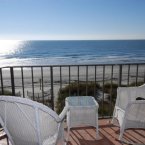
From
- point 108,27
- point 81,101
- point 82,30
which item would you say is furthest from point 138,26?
point 81,101

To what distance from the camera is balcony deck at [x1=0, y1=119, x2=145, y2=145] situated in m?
2.87

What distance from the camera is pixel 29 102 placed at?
180 cm

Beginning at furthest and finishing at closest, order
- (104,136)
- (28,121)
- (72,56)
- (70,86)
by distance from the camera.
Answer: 1. (72,56)
2. (70,86)
3. (104,136)
4. (28,121)

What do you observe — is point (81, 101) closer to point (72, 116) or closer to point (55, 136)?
point (72, 116)

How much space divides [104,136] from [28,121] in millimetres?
1504

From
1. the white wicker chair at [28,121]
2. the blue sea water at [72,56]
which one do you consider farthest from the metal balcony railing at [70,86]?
the blue sea water at [72,56]

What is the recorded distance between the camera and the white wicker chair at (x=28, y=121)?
183 centimetres

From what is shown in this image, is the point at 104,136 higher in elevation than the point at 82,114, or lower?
lower

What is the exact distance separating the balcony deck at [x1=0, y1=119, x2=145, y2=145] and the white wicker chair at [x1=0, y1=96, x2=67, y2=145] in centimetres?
87

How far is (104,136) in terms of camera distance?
3.05m

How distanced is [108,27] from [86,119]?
144 ft

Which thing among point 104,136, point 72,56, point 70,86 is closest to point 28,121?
point 104,136

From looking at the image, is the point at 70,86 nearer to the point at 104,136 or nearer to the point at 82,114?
→ the point at 104,136

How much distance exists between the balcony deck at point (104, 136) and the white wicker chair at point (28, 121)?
867mm
